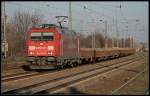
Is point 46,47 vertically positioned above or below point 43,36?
below

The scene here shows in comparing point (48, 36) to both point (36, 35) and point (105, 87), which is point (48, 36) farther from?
point (105, 87)

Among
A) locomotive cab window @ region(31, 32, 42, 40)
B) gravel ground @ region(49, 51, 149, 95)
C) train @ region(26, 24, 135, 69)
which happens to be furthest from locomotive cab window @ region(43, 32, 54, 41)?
gravel ground @ region(49, 51, 149, 95)

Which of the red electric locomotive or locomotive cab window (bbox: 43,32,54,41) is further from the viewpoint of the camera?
locomotive cab window (bbox: 43,32,54,41)

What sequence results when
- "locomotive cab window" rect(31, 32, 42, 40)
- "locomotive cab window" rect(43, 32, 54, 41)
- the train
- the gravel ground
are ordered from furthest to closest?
"locomotive cab window" rect(31, 32, 42, 40)
"locomotive cab window" rect(43, 32, 54, 41)
the train
the gravel ground

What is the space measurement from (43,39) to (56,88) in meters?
11.5

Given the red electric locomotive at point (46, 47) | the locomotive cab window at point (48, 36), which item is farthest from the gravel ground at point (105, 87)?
the locomotive cab window at point (48, 36)

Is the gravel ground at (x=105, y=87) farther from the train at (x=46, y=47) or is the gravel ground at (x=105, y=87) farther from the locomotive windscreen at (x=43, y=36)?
the locomotive windscreen at (x=43, y=36)

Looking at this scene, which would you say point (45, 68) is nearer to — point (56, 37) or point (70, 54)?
point (56, 37)

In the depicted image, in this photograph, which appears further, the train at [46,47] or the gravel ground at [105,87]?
the train at [46,47]

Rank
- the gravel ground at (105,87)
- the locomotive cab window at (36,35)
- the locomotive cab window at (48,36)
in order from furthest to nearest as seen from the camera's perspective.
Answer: the locomotive cab window at (36,35) < the locomotive cab window at (48,36) < the gravel ground at (105,87)

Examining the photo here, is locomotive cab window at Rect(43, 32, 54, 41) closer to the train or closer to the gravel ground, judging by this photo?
the train

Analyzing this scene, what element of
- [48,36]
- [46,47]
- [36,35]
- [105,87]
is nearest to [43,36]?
[48,36]

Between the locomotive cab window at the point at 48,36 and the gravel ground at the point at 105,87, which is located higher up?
the locomotive cab window at the point at 48,36

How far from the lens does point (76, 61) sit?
3409 centimetres
